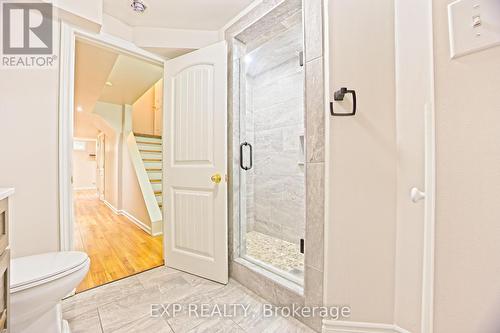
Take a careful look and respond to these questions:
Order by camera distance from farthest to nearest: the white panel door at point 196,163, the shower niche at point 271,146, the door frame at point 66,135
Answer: the shower niche at point 271,146, the white panel door at point 196,163, the door frame at point 66,135

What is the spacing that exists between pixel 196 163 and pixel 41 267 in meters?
1.13

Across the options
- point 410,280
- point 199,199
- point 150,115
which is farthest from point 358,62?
point 150,115

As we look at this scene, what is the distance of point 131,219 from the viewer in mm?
3709

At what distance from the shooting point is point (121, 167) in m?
4.14

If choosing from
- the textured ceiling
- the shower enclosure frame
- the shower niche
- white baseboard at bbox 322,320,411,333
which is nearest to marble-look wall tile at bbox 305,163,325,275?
the shower enclosure frame

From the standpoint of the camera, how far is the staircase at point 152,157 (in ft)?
12.7

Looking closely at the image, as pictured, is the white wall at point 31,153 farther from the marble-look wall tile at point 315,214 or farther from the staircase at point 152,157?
the staircase at point 152,157

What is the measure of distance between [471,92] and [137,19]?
90.2 inches

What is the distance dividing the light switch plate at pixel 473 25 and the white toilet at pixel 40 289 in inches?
75.4

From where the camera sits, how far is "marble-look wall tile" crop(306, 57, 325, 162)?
1.13m

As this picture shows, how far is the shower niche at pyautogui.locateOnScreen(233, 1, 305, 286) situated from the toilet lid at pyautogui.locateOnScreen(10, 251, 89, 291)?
3.67ft

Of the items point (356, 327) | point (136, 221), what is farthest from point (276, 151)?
point (136, 221)

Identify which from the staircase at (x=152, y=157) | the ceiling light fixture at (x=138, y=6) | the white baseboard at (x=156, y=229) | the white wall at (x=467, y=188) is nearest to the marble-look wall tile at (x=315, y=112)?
the white wall at (x=467, y=188)

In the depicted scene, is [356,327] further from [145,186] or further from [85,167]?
[85,167]
